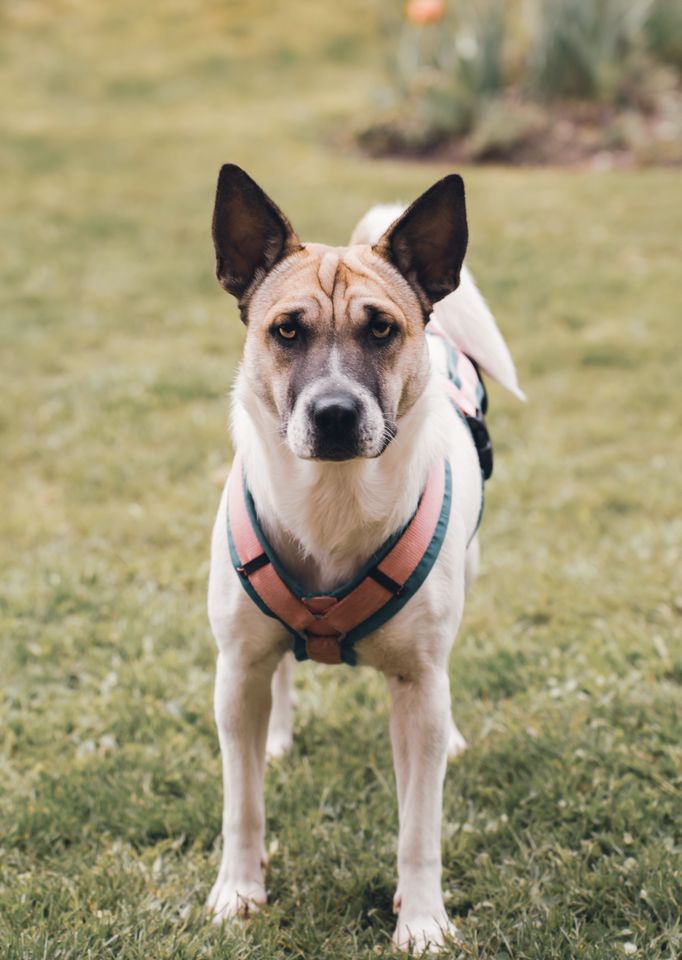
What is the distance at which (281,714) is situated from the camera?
371 cm

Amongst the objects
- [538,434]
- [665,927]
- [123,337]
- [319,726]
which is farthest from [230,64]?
[665,927]

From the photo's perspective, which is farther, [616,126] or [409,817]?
[616,126]

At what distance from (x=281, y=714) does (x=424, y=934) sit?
108cm

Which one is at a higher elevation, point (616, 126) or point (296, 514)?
point (616, 126)

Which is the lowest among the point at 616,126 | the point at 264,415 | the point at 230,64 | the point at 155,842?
the point at 155,842

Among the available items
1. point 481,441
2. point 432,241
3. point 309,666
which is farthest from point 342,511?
point 309,666

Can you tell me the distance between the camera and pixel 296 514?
2814 mm

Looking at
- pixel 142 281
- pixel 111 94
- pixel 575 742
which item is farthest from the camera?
pixel 111 94

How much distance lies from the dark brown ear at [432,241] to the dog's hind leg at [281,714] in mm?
1447

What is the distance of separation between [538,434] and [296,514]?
3785 mm

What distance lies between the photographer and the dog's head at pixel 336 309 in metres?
2.58

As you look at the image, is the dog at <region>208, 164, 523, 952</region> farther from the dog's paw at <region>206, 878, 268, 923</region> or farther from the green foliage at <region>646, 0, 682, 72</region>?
the green foliage at <region>646, 0, 682, 72</region>

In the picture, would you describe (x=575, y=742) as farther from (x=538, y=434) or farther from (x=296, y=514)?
(x=538, y=434)

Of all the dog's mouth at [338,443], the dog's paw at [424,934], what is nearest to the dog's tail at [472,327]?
the dog's mouth at [338,443]
